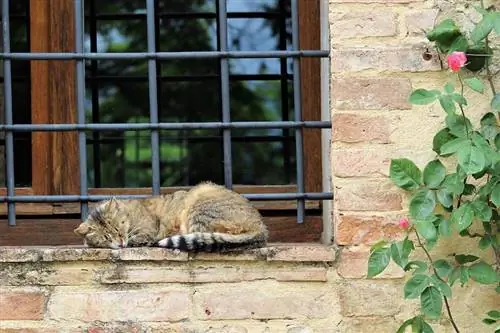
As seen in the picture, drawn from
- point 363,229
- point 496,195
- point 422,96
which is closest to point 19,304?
point 363,229

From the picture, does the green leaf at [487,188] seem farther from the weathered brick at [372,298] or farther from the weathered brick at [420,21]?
the weathered brick at [420,21]

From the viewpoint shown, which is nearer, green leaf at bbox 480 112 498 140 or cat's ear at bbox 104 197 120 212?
Answer: green leaf at bbox 480 112 498 140

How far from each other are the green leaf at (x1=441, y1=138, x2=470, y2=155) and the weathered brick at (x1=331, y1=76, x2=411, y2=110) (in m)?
0.30

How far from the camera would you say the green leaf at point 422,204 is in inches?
109

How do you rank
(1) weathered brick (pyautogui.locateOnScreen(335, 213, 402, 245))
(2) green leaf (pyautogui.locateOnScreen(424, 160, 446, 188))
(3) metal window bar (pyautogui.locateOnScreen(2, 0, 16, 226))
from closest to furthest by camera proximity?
1. (2) green leaf (pyautogui.locateOnScreen(424, 160, 446, 188))
2. (1) weathered brick (pyautogui.locateOnScreen(335, 213, 402, 245))
3. (3) metal window bar (pyautogui.locateOnScreen(2, 0, 16, 226))

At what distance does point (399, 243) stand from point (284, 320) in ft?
1.61

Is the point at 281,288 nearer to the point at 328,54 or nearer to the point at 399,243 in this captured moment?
the point at 399,243

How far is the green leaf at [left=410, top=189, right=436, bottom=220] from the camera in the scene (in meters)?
2.78

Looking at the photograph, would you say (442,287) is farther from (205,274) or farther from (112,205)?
(112,205)

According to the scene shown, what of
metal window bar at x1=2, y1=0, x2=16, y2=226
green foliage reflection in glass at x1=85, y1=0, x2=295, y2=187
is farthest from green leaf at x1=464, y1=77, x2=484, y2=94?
metal window bar at x1=2, y1=0, x2=16, y2=226

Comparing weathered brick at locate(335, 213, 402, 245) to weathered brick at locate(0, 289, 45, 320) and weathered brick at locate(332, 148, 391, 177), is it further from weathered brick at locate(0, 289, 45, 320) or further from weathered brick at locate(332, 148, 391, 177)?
weathered brick at locate(0, 289, 45, 320)

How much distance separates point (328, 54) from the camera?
310 cm

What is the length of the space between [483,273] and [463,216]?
22 centimetres

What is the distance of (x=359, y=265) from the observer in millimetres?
2998
